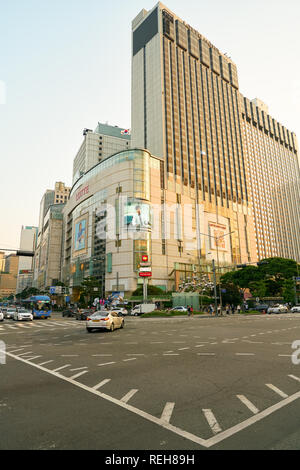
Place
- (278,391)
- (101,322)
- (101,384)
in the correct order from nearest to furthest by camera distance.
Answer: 1. (278,391)
2. (101,384)
3. (101,322)

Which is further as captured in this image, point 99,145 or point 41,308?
point 99,145

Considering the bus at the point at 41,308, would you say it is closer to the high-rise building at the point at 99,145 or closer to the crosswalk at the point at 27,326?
the crosswalk at the point at 27,326

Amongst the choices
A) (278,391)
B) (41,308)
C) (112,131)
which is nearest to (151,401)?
(278,391)

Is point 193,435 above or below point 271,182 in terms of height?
below

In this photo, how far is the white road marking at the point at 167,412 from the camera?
15.2 feet

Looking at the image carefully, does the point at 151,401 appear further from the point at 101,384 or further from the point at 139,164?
the point at 139,164

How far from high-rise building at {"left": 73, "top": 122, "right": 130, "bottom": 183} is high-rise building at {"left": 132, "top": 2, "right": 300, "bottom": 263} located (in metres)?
29.7

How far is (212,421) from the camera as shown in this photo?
15.0 ft

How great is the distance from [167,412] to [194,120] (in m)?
107

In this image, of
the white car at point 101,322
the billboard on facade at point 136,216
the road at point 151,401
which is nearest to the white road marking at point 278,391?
the road at point 151,401

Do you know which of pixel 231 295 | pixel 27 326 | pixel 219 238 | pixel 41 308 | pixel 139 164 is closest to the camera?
pixel 27 326

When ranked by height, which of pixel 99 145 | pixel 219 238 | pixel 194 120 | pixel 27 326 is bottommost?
pixel 27 326

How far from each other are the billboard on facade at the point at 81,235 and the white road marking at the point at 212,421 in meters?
85.1
